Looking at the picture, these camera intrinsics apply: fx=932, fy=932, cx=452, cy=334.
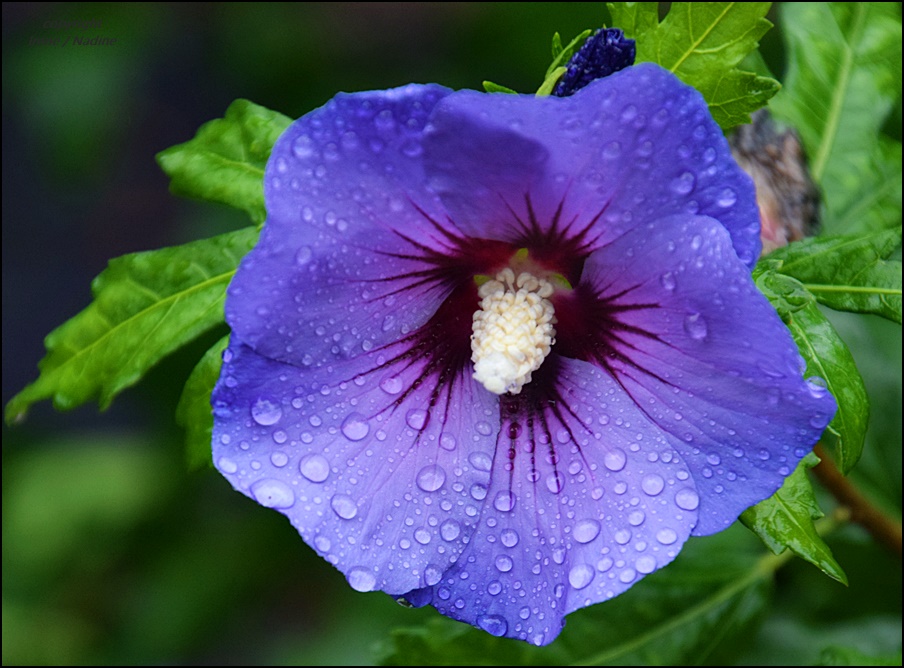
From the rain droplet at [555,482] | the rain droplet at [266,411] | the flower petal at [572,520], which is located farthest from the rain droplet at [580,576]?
the rain droplet at [266,411]

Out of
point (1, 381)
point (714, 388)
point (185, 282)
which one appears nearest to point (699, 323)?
point (714, 388)

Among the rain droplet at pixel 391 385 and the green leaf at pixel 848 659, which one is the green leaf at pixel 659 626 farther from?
the rain droplet at pixel 391 385

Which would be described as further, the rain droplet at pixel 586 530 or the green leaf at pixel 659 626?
the green leaf at pixel 659 626

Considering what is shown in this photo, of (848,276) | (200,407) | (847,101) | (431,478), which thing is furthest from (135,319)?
(847,101)

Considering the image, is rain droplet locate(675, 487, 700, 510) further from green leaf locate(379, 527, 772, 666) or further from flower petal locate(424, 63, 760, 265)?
green leaf locate(379, 527, 772, 666)

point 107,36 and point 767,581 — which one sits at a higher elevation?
point 107,36

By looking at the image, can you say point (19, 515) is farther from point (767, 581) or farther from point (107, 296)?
point (767, 581)
